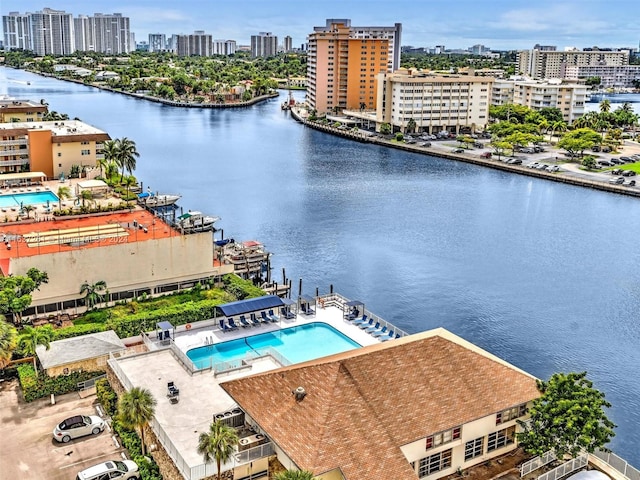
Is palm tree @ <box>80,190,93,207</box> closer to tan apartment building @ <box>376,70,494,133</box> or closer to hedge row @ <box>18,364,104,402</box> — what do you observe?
hedge row @ <box>18,364,104,402</box>

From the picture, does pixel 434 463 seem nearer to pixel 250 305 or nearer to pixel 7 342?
pixel 250 305

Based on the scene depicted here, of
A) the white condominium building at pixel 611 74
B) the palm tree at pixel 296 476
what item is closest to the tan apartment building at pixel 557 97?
the white condominium building at pixel 611 74

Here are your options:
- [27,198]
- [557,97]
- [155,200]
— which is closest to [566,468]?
[27,198]

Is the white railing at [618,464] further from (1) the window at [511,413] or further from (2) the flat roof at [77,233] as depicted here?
(2) the flat roof at [77,233]

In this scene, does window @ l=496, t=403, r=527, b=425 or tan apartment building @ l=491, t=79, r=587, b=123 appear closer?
window @ l=496, t=403, r=527, b=425

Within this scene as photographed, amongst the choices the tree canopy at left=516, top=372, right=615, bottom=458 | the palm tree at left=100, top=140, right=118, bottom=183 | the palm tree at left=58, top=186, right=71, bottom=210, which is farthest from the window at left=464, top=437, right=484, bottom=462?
the palm tree at left=100, top=140, right=118, bottom=183

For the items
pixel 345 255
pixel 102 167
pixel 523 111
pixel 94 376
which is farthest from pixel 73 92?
pixel 94 376
